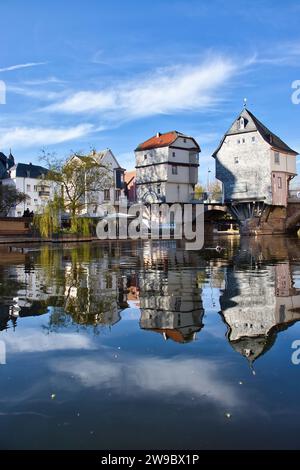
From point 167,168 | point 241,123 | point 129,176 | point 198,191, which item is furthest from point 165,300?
point 198,191

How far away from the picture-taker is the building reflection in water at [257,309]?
6598 millimetres

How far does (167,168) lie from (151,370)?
196 feet

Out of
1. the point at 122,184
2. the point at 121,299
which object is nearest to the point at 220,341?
the point at 121,299

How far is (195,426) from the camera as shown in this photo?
3.98 meters

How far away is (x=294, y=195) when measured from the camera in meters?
66.1

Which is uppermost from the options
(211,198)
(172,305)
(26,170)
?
(26,170)

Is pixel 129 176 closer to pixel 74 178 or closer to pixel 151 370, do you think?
pixel 74 178

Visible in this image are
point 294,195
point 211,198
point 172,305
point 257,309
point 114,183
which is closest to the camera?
point 257,309

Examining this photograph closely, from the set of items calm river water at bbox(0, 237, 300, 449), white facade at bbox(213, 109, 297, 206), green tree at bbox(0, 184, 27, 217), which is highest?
white facade at bbox(213, 109, 297, 206)

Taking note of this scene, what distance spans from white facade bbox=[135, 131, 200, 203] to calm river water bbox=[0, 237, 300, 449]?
54207 mm

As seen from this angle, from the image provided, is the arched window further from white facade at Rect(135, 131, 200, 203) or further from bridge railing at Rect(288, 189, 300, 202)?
bridge railing at Rect(288, 189, 300, 202)

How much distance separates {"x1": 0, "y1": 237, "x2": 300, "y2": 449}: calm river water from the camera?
3887mm

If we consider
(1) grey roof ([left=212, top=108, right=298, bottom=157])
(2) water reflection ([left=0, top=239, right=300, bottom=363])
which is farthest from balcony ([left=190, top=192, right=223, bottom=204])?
(2) water reflection ([left=0, top=239, right=300, bottom=363])

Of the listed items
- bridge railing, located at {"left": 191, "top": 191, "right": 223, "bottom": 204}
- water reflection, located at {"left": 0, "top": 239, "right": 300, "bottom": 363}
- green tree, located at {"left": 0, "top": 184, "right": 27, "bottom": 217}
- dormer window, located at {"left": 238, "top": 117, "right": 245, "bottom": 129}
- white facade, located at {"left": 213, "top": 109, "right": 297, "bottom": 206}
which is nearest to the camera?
water reflection, located at {"left": 0, "top": 239, "right": 300, "bottom": 363}
